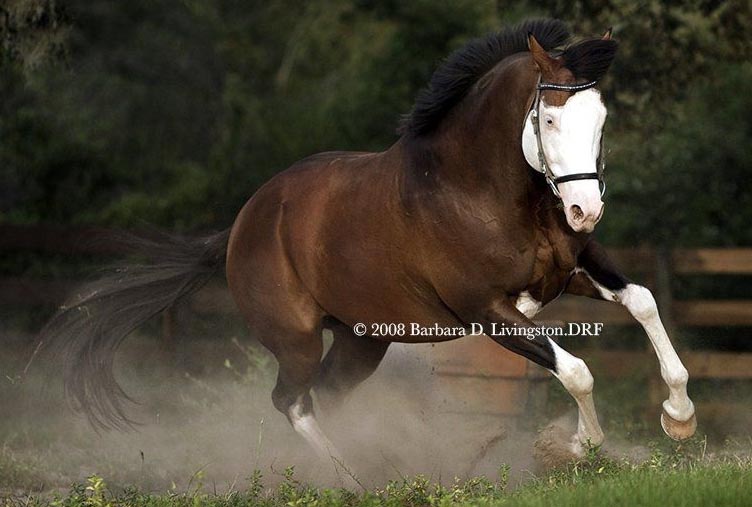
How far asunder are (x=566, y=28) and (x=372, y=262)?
155cm

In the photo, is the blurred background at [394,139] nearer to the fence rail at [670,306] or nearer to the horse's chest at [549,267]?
the fence rail at [670,306]

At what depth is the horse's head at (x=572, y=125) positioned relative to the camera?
5023 millimetres

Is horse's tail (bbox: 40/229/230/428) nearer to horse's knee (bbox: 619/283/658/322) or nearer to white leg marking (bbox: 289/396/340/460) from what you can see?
white leg marking (bbox: 289/396/340/460)

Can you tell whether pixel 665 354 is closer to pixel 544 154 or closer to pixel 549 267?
pixel 549 267

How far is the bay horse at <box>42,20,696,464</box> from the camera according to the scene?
5234mm

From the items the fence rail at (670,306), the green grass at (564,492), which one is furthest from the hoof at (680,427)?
the fence rail at (670,306)

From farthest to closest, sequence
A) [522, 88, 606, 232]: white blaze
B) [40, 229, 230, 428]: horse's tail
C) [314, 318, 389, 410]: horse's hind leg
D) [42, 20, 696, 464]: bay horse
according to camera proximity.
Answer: [40, 229, 230, 428]: horse's tail < [314, 318, 389, 410]: horse's hind leg < [42, 20, 696, 464]: bay horse < [522, 88, 606, 232]: white blaze

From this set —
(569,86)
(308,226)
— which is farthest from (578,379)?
(308,226)

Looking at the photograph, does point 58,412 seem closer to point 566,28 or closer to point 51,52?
point 51,52

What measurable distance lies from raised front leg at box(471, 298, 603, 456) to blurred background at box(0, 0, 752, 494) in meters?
1.92

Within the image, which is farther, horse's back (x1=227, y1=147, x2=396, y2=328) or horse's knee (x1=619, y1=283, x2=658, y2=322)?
horse's back (x1=227, y1=147, x2=396, y2=328)

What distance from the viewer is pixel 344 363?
23.1 feet

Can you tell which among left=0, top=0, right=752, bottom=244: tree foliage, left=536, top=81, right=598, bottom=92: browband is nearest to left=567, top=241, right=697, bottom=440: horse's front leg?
left=536, top=81, right=598, bottom=92: browband

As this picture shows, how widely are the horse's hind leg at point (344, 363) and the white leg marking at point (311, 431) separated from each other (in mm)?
255
